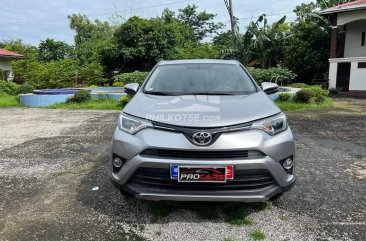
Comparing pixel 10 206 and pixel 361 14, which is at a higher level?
pixel 361 14

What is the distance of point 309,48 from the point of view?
723 inches

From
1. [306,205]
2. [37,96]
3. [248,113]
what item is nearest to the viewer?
[248,113]

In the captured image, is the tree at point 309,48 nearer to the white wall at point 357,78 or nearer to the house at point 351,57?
the house at point 351,57

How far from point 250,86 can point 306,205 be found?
1.43 m

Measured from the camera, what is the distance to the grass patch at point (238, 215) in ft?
9.75

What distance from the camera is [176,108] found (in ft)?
10.0

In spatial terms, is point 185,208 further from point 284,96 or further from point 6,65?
point 6,65

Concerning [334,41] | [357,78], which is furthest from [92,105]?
[334,41]

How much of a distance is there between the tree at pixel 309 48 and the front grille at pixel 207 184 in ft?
55.6

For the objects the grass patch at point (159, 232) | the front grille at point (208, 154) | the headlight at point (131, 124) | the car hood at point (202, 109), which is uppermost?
the car hood at point (202, 109)

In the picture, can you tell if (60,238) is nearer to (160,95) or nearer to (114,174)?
(114,174)

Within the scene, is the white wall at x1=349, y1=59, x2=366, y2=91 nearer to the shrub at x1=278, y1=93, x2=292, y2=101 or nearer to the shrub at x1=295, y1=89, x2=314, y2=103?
the shrub at x1=295, y1=89, x2=314, y2=103

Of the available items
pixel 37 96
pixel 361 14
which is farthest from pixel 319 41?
pixel 37 96

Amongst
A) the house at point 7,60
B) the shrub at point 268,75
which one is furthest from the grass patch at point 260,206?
the house at point 7,60
